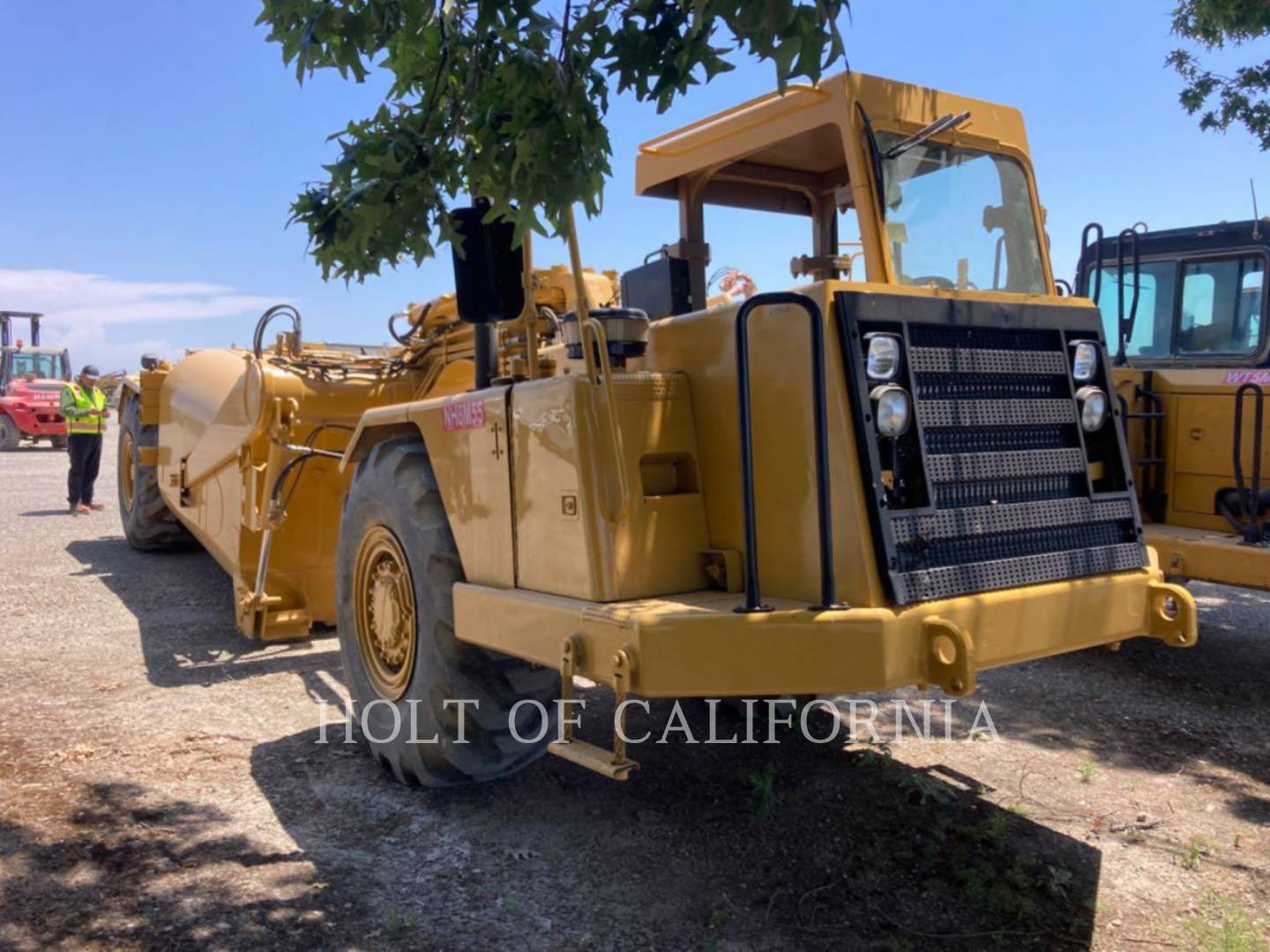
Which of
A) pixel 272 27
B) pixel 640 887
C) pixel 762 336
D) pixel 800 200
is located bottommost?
pixel 640 887

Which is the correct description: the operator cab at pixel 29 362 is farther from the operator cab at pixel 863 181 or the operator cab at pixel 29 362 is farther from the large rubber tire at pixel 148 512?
the operator cab at pixel 863 181

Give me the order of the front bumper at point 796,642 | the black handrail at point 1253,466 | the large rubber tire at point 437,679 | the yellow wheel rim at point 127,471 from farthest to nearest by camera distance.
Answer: the yellow wheel rim at point 127,471 → the black handrail at point 1253,466 → the large rubber tire at point 437,679 → the front bumper at point 796,642

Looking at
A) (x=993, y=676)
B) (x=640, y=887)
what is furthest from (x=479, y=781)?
(x=993, y=676)

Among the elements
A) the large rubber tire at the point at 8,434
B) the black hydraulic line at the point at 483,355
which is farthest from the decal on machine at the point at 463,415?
the large rubber tire at the point at 8,434

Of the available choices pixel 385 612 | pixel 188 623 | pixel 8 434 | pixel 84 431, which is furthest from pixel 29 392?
pixel 385 612

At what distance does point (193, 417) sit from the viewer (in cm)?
795

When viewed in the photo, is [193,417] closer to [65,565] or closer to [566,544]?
[65,565]

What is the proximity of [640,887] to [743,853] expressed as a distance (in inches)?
17.8

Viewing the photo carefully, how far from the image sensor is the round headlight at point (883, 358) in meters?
3.22

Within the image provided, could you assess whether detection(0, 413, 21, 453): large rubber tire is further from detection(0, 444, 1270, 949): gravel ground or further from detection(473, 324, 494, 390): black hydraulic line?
Answer: detection(473, 324, 494, 390): black hydraulic line

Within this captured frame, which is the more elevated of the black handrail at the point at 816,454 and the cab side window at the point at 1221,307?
the cab side window at the point at 1221,307

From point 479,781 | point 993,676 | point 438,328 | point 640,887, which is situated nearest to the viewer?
point 640,887

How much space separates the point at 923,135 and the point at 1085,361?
0.99m

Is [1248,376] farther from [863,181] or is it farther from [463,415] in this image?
[463,415]
